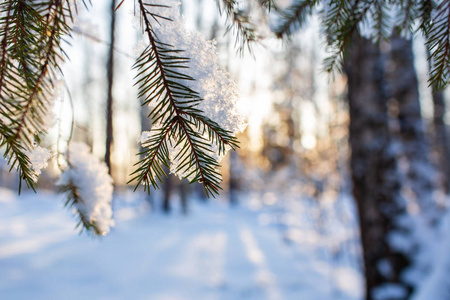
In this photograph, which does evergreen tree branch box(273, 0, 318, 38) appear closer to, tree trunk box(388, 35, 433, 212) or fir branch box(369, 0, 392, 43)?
fir branch box(369, 0, 392, 43)

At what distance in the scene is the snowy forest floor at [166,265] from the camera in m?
4.96

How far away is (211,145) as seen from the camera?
580 mm

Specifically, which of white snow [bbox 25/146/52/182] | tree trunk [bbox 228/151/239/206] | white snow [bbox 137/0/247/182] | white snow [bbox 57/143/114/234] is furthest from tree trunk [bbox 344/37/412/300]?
tree trunk [bbox 228/151/239/206]

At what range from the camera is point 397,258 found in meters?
2.85

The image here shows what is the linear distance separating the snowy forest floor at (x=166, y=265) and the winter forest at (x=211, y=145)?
0.05 metres

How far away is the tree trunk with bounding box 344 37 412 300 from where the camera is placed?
9.45 ft

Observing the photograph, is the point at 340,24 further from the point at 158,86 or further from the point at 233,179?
the point at 233,179

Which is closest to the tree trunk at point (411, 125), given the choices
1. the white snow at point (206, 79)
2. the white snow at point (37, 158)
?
the white snow at point (206, 79)

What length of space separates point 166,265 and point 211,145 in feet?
21.1

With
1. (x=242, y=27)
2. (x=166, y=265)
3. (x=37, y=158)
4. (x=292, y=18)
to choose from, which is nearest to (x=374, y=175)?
(x=292, y=18)

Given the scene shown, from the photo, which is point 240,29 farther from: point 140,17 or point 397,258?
point 397,258

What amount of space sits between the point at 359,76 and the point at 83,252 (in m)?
6.91

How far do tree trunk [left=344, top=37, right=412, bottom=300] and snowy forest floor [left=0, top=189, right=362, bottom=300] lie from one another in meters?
2.80

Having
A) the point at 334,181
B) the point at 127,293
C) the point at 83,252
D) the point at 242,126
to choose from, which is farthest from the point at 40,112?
the point at 334,181
